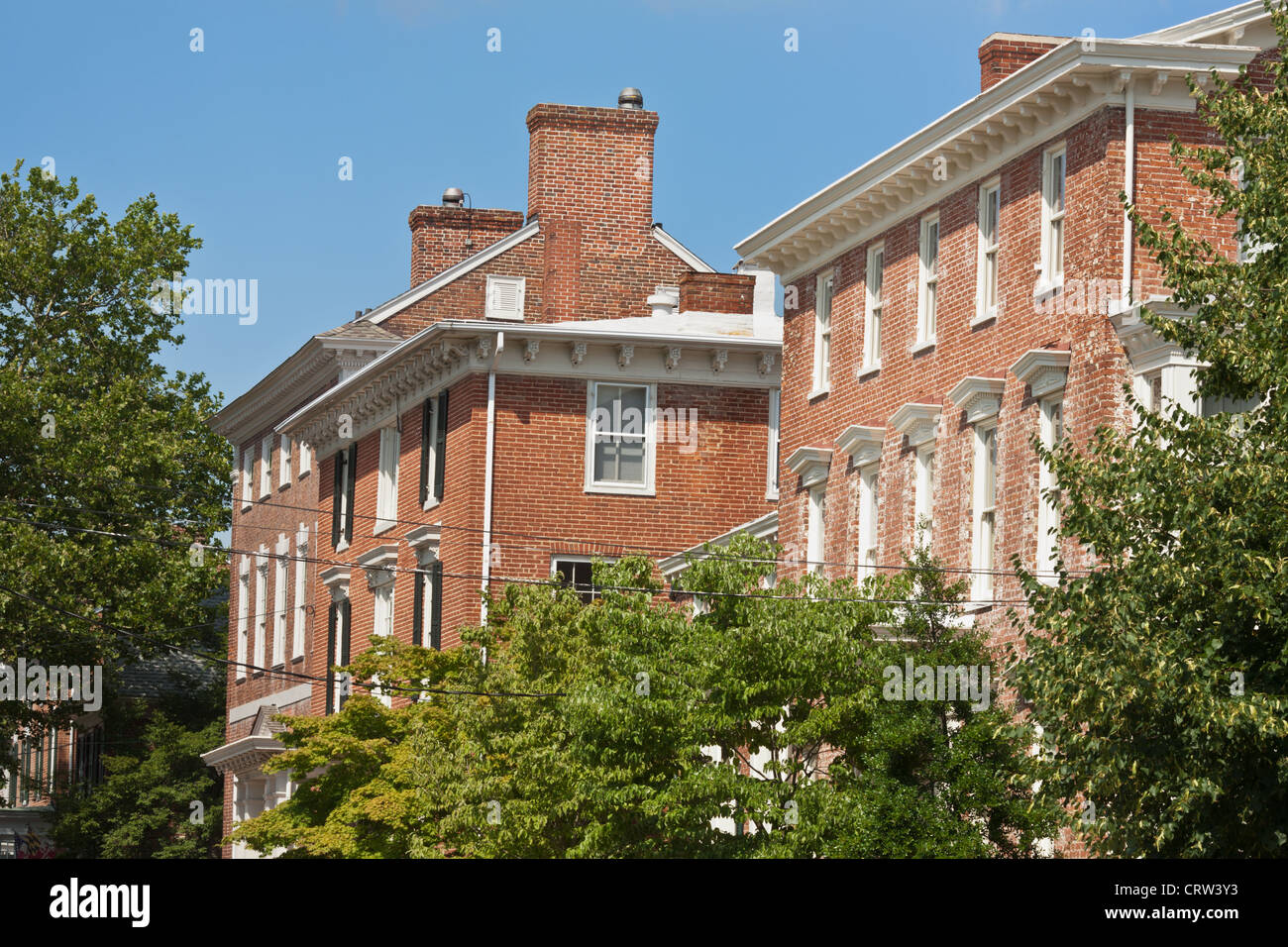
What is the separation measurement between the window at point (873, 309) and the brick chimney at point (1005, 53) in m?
3.28

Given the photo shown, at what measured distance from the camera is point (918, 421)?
31031mm

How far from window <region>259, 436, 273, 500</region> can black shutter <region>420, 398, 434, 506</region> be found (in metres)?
13.6

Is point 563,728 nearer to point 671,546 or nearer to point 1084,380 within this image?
point 1084,380

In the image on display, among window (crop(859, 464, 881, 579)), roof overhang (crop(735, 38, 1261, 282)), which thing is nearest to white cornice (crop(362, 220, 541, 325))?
roof overhang (crop(735, 38, 1261, 282))

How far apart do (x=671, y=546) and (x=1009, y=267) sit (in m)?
14.9

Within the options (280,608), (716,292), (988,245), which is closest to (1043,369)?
(988,245)

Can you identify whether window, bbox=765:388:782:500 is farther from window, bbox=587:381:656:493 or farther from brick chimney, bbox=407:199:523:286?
brick chimney, bbox=407:199:523:286

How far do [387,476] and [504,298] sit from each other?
484cm

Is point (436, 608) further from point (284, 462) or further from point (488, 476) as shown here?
point (284, 462)

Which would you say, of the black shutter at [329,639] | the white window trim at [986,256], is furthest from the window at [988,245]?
the black shutter at [329,639]

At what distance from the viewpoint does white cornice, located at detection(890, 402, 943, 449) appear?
3064 centimetres

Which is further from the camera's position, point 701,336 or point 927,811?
point 701,336
